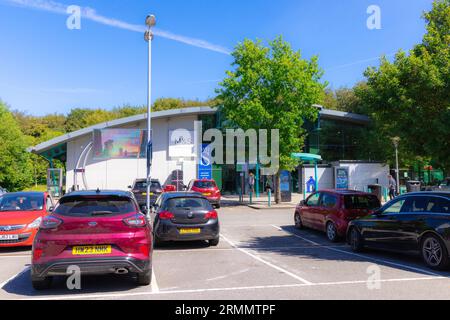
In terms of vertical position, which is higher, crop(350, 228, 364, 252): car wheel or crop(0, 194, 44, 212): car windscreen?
crop(0, 194, 44, 212): car windscreen

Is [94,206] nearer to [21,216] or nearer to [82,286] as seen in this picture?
[82,286]

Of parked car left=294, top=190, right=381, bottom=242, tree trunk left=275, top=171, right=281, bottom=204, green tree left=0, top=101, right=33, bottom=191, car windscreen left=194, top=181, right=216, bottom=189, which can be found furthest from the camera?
green tree left=0, top=101, right=33, bottom=191

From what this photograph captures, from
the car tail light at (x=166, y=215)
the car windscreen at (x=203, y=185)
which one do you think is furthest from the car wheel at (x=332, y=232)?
the car windscreen at (x=203, y=185)

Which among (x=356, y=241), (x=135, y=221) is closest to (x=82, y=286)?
(x=135, y=221)

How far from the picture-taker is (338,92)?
51.3 metres

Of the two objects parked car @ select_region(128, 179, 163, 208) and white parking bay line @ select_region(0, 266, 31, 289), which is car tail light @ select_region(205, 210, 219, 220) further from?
parked car @ select_region(128, 179, 163, 208)

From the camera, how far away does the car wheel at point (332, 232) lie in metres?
11.2

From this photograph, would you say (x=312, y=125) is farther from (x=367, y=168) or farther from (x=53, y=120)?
(x=53, y=120)

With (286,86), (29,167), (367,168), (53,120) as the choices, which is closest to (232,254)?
(286,86)

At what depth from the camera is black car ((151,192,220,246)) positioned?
9883 millimetres

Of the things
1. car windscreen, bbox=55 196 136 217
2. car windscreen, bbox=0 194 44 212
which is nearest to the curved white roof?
car windscreen, bbox=0 194 44 212

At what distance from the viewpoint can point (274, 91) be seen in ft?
77.0

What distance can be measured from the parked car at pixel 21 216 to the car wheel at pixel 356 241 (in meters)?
7.54

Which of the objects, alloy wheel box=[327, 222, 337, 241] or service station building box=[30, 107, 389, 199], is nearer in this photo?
alloy wheel box=[327, 222, 337, 241]
